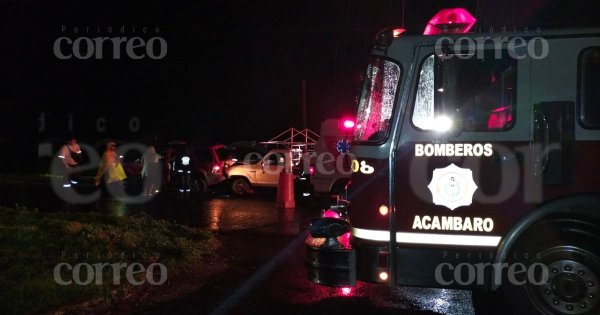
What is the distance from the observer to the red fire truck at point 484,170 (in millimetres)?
4863

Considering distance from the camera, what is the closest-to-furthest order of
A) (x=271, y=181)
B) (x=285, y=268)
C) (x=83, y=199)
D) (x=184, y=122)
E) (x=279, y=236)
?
(x=285, y=268) < (x=279, y=236) < (x=83, y=199) < (x=271, y=181) < (x=184, y=122)

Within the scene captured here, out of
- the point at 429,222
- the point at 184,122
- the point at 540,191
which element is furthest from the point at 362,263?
the point at 184,122

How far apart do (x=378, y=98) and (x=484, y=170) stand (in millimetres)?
1118

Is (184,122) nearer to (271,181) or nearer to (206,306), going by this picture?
(271,181)

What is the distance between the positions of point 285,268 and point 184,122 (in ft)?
146

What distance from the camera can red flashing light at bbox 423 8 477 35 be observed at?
210 inches

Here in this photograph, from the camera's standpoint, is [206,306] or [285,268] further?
[285,268]

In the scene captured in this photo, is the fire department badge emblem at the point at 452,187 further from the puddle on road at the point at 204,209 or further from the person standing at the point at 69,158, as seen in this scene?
the person standing at the point at 69,158

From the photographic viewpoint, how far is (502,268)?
4.98m

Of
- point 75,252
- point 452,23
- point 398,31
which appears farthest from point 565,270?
point 75,252

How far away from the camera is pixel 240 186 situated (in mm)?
18453

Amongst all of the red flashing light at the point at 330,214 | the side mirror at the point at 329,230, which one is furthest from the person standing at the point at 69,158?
the side mirror at the point at 329,230

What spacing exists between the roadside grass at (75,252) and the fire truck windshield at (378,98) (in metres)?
3.42

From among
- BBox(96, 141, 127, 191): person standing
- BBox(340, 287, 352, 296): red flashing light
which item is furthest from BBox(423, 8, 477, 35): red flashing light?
BBox(96, 141, 127, 191): person standing
